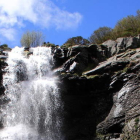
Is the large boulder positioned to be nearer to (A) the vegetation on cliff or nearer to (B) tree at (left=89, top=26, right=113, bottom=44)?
(A) the vegetation on cliff

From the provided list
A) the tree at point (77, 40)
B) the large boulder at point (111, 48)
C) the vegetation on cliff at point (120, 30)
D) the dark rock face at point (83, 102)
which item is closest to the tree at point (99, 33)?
the vegetation on cliff at point (120, 30)

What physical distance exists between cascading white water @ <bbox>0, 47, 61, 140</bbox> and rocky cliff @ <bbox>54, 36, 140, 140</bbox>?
1.04 m

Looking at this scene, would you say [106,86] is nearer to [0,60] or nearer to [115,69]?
[115,69]

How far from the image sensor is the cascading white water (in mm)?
18688

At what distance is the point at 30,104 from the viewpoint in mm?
19828

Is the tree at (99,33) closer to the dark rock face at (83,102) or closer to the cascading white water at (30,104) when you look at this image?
the cascading white water at (30,104)

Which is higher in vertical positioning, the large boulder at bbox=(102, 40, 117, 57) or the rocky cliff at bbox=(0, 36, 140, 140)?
the large boulder at bbox=(102, 40, 117, 57)

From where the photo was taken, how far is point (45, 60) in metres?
24.3

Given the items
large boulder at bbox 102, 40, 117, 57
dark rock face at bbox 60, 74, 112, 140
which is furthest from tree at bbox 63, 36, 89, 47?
dark rock face at bbox 60, 74, 112, 140

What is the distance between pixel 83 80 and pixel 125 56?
16.9 ft

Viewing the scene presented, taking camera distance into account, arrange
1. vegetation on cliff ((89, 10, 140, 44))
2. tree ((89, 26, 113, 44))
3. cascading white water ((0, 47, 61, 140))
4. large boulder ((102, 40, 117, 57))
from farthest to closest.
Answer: tree ((89, 26, 113, 44)) → vegetation on cliff ((89, 10, 140, 44)) → large boulder ((102, 40, 117, 57)) → cascading white water ((0, 47, 61, 140))

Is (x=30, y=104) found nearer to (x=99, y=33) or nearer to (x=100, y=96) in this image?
(x=100, y=96)

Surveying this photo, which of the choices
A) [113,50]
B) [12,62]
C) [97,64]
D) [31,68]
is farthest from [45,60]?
[113,50]

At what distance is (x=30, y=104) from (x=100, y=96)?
6.20m
